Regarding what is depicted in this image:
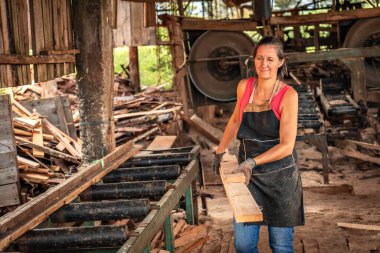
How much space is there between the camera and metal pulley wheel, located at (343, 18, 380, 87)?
13012 millimetres

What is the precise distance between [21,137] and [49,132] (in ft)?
2.41

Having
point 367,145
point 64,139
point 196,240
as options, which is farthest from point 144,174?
point 367,145

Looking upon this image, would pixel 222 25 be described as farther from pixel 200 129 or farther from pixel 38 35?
pixel 38 35

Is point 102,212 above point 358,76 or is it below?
below

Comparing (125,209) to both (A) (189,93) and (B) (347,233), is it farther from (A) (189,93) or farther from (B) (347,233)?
(A) (189,93)

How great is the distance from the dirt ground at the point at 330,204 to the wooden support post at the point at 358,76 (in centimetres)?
100

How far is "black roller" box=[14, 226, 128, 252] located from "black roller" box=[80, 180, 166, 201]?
3.83ft

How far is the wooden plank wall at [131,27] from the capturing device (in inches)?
472

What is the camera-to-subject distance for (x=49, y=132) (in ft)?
31.8

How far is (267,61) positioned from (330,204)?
14.2 ft

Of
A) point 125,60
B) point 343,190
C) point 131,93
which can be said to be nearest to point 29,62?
point 343,190

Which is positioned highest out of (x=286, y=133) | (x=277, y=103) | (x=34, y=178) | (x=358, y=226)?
(x=277, y=103)

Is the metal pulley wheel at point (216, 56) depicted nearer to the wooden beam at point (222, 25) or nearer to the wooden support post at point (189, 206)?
the wooden beam at point (222, 25)

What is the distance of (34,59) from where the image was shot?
559 cm
